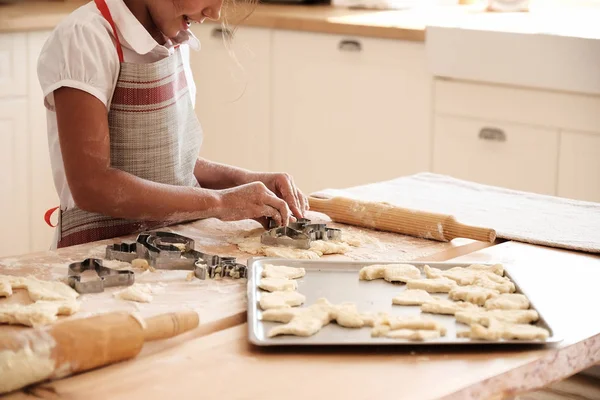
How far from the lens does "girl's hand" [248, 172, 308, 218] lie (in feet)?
5.44

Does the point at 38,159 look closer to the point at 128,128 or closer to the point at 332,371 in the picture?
the point at 128,128

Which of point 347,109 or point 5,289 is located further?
point 347,109

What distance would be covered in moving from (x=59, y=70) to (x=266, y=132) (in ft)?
7.05

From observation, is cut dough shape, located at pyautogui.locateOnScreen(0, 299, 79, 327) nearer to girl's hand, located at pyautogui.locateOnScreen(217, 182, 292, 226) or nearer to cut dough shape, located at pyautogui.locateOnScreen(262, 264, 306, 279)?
cut dough shape, located at pyautogui.locateOnScreen(262, 264, 306, 279)

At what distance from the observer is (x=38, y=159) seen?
3.28 metres

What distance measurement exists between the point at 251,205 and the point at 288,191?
0.14 meters

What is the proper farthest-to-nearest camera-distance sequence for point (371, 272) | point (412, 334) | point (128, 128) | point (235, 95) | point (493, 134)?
point (235, 95), point (493, 134), point (128, 128), point (371, 272), point (412, 334)

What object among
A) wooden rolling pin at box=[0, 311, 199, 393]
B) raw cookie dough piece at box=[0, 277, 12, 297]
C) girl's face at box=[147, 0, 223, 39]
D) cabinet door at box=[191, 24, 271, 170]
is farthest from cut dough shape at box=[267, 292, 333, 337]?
cabinet door at box=[191, 24, 271, 170]

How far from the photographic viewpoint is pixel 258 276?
4.29 ft

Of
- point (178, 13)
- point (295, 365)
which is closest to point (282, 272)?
point (295, 365)

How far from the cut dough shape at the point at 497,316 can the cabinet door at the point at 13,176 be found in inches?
92.4

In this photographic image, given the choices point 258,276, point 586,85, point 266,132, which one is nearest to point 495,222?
point 258,276

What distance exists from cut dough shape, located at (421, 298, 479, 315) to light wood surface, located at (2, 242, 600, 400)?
0.30 ft

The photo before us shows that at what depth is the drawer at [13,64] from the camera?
3088 mm
